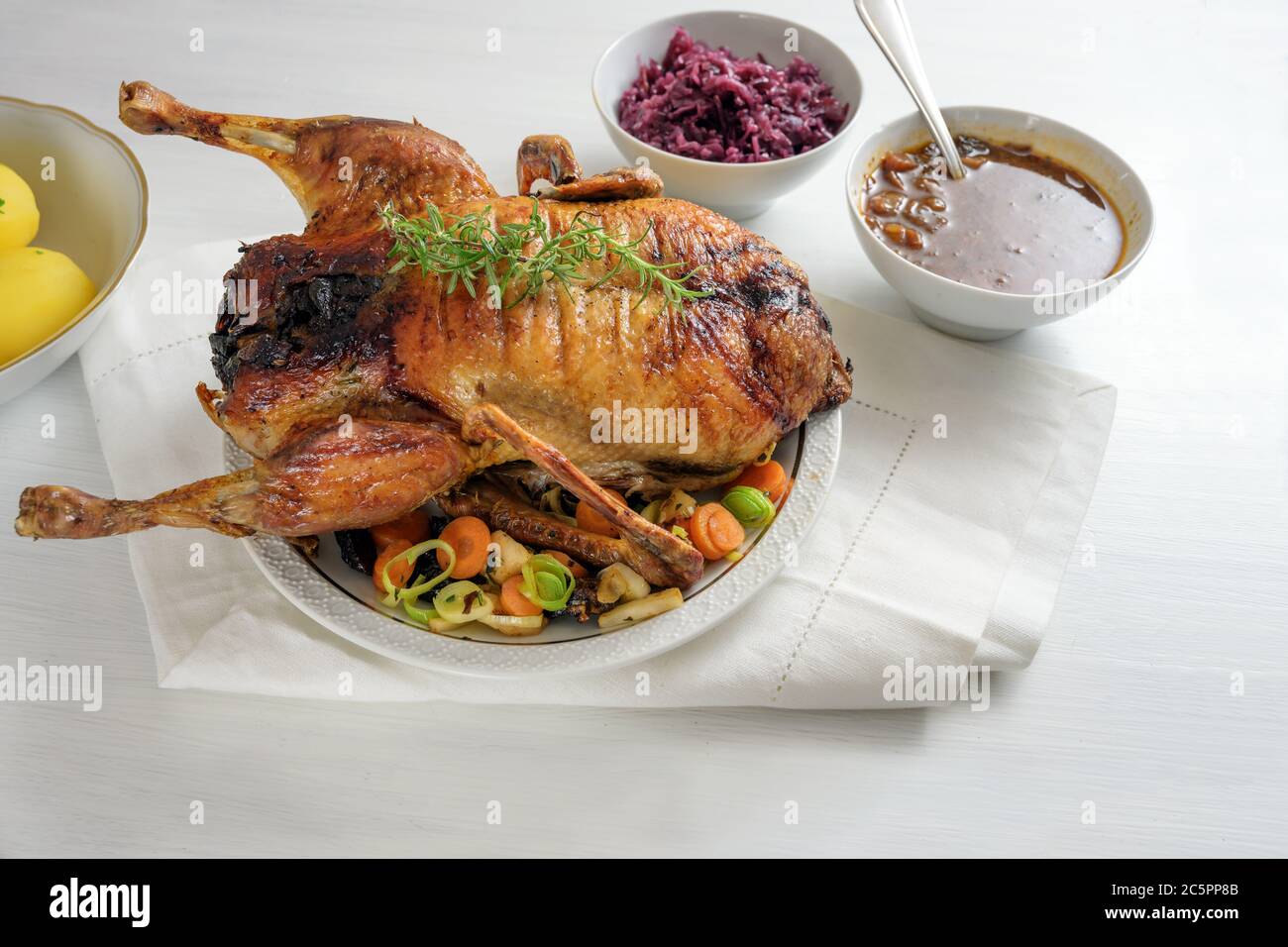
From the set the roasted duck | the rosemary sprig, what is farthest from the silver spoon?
the rosemary sprig

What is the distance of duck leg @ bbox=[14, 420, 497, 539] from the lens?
210 centimetres

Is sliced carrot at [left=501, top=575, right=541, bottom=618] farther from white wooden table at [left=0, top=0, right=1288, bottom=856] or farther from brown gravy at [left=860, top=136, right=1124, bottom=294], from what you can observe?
brown gravy at [left=860, top=136, right=1124, bottom=294]

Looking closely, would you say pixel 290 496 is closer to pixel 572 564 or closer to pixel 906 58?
pixel 572 564

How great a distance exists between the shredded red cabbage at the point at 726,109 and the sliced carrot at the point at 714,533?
1290 mm

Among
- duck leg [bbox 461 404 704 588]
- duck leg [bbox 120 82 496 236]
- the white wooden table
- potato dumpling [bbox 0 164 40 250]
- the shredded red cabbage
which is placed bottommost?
the white wooden table

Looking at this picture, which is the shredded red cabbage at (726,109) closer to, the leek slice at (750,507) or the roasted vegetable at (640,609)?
the leek slice at (750,507)

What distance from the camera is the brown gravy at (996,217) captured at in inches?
113

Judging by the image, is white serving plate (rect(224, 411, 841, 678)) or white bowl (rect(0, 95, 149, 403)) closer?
white serving plate (rect(224, 411, 841, 678))

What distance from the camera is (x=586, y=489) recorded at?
2.18 meters

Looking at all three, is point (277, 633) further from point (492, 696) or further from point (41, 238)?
point (41, 238)

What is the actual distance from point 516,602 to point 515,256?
29.7 inches

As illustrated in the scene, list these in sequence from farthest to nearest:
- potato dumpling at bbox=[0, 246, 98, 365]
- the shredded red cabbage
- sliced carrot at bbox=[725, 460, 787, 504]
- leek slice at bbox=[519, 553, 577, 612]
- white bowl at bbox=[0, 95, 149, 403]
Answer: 1. the shredded red cabbage
2. white bowl at bbox=[0, 95, 149, 403]
3. potato dumpling at bbox=[0, 246, 98, 365]
4. sliced carrot at bbox=[725, 460, 787, 504]
5. leek slice at bbox=[519, 553, 577, 612]

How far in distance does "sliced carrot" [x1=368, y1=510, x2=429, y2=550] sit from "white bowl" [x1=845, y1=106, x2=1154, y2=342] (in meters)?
1.46

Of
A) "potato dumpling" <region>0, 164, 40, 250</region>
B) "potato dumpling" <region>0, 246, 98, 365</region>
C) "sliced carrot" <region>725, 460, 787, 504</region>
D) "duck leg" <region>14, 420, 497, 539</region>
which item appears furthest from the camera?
"potato dumpling" <region>0, 164, 40, 250</region>
